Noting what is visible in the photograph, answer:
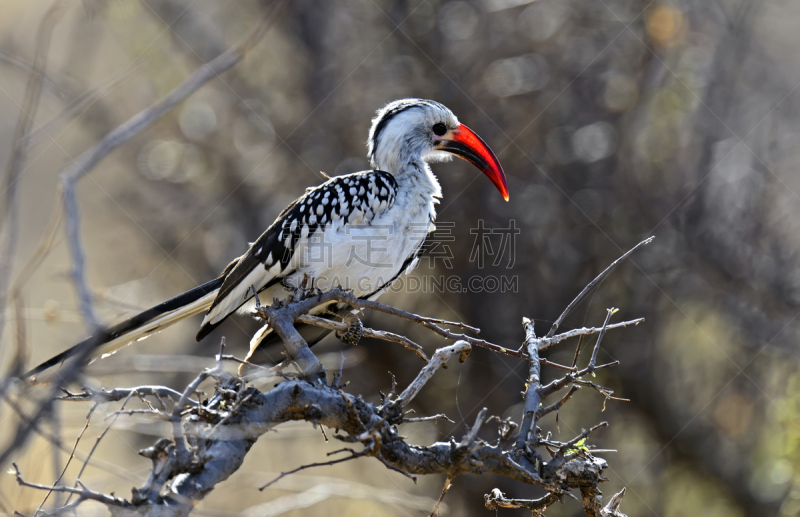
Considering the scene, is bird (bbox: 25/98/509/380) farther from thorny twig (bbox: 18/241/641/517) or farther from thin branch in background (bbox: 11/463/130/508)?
thin branch in background (bbox: 11/463/130/508)

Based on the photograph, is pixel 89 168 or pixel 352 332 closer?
pixel 89 168

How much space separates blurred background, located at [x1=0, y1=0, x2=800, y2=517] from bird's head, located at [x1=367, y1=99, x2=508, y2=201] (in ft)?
6.00

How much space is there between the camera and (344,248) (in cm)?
278

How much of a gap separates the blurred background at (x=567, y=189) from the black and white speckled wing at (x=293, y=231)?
82.4 inches

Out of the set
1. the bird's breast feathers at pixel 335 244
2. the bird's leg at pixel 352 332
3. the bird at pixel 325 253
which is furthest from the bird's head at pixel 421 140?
the bird's leg at pixel 352 332

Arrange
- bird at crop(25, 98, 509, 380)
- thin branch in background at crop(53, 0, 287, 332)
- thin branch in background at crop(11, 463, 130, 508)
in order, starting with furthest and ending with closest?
bird at crop(25, 98, 509, 380), thin branch in background at crop(11, 463, 130, 508), thin branch in background at crop(53, 0, 287, 332)

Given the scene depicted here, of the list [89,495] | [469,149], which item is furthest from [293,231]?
[89,495]

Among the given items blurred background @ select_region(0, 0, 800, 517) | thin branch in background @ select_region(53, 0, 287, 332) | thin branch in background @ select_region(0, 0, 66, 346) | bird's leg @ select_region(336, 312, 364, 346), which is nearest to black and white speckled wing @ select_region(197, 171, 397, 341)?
bird's leg @ select_region(336, 312, 364, 346)

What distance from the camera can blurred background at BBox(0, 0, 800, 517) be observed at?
5.18 m

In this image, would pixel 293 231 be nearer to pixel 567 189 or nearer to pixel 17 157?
pixel 17 157

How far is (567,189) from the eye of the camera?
17.9 feet

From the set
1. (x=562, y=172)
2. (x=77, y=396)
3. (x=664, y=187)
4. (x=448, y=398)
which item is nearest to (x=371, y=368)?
(x=448, y=398)

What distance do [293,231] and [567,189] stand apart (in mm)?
3182

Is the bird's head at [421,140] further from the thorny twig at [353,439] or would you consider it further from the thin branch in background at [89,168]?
the thin branch in background at [89,168]
